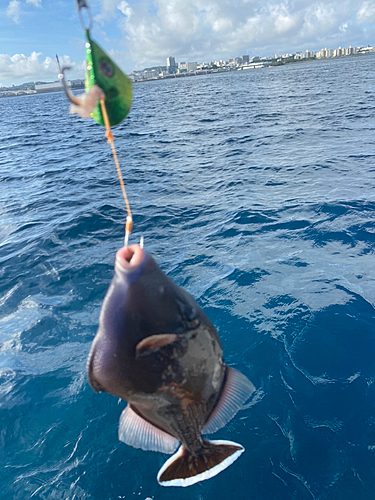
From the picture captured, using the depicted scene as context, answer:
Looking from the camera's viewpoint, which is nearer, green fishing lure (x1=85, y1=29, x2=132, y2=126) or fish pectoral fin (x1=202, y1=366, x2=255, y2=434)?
green fishing lure (x1=85, y1=29, x2=132, y2=126)

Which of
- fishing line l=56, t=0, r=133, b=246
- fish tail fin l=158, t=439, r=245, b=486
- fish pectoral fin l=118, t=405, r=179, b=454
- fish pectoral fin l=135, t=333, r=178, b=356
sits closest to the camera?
fishing line l=56, t=0, r=133, b=246

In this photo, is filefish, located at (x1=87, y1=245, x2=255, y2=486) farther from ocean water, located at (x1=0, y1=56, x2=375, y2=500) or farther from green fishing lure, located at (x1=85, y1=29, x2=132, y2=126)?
ocean water, located at (x1=0, y1=56, x2=375, y2=500)

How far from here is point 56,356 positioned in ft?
19.1

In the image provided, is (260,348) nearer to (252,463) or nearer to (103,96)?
(252,463)

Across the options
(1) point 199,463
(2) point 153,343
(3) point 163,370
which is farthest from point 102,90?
(1) point 199,463

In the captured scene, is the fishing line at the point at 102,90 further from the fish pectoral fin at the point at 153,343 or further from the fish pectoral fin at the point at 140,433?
the fish pectoral fin at the point at 140,433

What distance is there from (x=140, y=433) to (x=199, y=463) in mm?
542

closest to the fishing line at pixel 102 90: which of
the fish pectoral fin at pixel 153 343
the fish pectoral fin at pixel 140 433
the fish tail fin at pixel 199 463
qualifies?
the fish pectoral fin at pixel 153 343

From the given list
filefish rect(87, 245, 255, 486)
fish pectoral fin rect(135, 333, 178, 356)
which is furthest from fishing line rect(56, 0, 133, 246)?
fish pectoral fin rect(135, 333, 178, 356)

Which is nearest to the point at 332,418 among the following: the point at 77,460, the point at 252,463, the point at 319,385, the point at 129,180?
the point at 319,385

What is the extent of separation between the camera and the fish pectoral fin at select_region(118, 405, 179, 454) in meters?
2.83

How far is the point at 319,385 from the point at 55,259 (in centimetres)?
697

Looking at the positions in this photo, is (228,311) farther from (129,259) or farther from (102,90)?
(102,90)

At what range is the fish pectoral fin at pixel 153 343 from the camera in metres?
2.29
